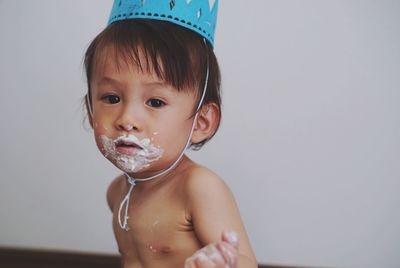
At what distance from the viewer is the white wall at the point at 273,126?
1.11 metres

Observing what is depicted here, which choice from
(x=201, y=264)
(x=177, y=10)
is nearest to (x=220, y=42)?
(x=177, y=10)

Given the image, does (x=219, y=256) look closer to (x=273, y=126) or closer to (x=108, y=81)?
(x=108, y=81)

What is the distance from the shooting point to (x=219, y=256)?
21.9 inches

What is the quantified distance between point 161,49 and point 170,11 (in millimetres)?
78

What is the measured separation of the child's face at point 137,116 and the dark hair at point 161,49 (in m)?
0.01

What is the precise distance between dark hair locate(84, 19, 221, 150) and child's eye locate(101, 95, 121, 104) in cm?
5

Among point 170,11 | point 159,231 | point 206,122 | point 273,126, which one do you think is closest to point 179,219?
point 159,231

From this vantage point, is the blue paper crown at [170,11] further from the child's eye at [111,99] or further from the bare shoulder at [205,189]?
the bare shoulder at [205,189]

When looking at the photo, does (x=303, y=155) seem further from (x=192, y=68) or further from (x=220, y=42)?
(x=192, y=68)

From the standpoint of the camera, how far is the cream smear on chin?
72 cm

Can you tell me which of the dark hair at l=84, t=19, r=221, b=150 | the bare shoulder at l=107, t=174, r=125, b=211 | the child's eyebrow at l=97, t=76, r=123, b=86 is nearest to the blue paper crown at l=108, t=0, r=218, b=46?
the dark hair at l=84, t=19, r=221, b=150

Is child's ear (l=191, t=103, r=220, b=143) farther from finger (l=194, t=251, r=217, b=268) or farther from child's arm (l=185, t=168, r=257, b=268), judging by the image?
finger (l=194, t=251, r=217, b=268)

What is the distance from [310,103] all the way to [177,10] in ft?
1.61

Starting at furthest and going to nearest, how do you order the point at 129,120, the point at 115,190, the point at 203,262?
the point at 115,190 < the point at 129,120 < the point at 203,262
